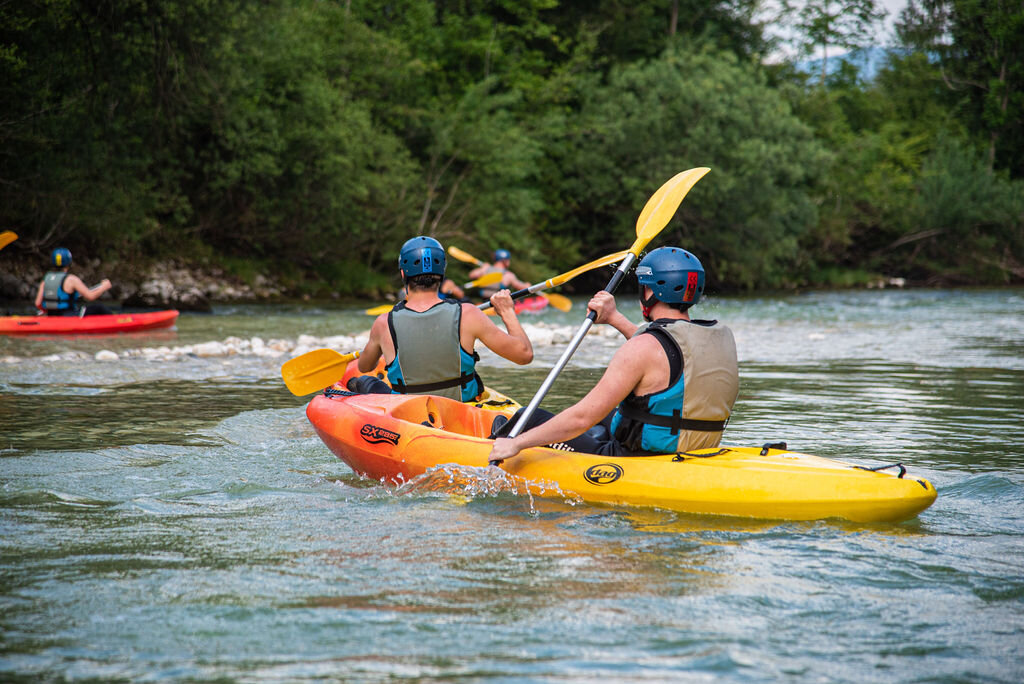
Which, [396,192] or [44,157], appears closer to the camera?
[44,157]

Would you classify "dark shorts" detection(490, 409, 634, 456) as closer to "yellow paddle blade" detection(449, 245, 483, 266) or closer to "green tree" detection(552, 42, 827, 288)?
"yellow paddle blade" detection(449, 245, 483, 266)

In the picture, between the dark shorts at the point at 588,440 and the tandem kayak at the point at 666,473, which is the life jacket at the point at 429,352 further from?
the dark shorts at the point at 588,440

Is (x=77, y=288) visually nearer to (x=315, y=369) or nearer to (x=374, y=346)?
(x=315, y=369)

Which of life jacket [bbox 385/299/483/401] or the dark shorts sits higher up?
life jacket [bbox 385/299/483/401]

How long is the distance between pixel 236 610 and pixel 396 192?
69.0 ft

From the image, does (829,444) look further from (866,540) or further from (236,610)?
(236,610)

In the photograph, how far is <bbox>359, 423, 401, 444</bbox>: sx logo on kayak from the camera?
183 inches

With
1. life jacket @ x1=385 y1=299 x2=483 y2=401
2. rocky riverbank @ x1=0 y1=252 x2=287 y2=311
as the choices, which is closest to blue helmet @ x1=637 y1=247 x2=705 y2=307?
life jacket @ x1=385 y1=299 x2=483 y2=401

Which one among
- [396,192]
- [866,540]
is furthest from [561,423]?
[396,192]

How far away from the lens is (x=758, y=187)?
25531 millimetres

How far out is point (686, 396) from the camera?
13.0 ft

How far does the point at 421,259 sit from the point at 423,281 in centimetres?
12

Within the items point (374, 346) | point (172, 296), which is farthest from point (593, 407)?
point (172, 296)

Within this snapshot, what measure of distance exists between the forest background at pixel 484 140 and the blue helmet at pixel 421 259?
10876 millimetres
